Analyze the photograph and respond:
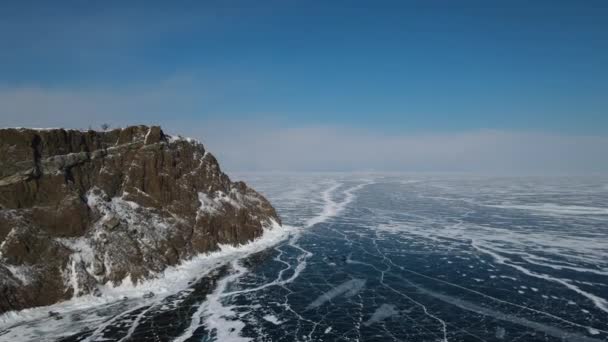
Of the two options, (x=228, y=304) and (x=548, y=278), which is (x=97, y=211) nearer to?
(x=228, y=304)

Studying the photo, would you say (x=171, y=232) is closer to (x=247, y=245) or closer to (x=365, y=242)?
(x=247, y=245)

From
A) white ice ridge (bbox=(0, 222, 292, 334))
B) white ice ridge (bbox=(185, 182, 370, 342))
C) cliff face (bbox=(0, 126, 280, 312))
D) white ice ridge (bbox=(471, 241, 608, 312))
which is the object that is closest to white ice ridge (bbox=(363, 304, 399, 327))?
white ice ridge (bbox=(185, 182, 370, 342))

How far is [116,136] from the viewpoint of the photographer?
49.0 metres

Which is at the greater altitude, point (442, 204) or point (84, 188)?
point (84, 188)

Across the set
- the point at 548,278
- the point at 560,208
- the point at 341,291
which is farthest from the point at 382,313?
the point at 560,208

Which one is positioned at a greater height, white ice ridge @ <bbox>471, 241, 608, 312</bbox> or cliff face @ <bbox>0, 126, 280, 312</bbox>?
cliff face @ <bbox>0, 126, 280, 312</bbox>

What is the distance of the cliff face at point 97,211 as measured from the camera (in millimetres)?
35562

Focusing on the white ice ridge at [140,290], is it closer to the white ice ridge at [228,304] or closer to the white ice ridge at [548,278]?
the white ice ridge at [228,304]

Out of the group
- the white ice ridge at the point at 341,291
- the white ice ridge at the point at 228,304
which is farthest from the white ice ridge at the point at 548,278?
the white ice ridge at the point at 228,304

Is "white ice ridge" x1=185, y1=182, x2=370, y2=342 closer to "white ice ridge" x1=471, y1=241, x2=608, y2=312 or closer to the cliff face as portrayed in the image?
the cliff face

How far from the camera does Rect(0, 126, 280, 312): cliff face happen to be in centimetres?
3556

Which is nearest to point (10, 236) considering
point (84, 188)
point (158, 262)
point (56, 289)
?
point (56, 289)

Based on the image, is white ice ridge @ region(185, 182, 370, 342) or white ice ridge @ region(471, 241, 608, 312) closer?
white ice ridge @ region(185, 182, 370, 342)

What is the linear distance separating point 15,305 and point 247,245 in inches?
1077
